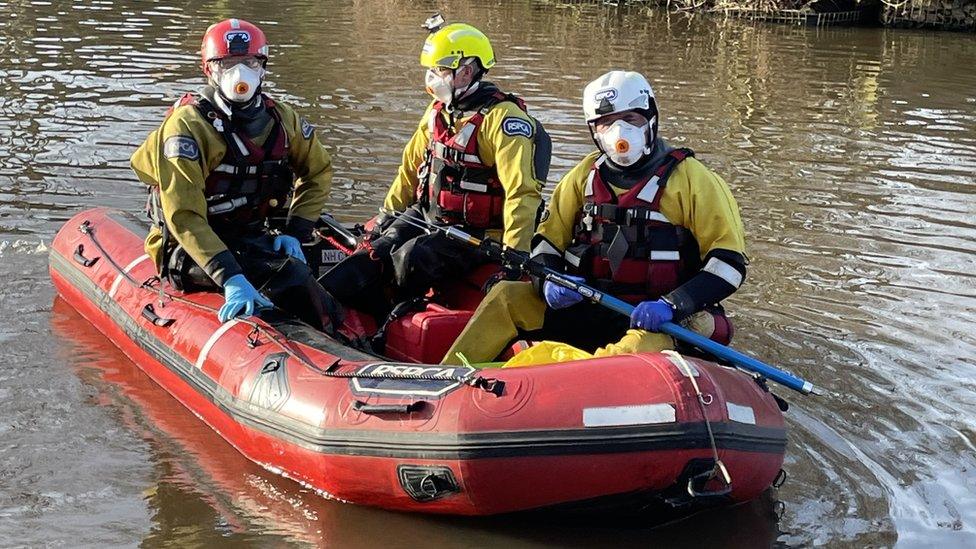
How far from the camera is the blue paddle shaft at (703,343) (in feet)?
14.7

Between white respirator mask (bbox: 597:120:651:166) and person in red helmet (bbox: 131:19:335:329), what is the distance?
5.03 feet

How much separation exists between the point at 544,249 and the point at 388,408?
1092mm

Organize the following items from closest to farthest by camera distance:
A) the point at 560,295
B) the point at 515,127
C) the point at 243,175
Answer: the point at 560,295
the point at 243,175
the point at 515,127

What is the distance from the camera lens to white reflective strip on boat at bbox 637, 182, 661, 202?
4801 millimetres

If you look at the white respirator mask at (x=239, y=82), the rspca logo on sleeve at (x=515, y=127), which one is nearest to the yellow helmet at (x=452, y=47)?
the rspca logo on sleeve at (x=515, y=127)

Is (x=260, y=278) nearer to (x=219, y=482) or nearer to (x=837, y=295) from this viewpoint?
(x=219, y=482)

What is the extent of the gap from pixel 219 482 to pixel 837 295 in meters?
3.79

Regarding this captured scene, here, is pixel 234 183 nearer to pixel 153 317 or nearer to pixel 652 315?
pixel 153 317

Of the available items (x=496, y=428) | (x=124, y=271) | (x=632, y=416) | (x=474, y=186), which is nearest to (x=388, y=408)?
(x=496, y=428)

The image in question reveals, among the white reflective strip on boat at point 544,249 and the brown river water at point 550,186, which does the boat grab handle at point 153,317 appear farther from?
the white reflective strip on boat at point 544,249

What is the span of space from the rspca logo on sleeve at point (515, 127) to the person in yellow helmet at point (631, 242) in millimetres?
622

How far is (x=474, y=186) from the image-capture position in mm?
5809

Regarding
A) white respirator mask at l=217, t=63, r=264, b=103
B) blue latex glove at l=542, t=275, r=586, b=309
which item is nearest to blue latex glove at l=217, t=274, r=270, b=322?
white respirator mask at l=217, t=63, r=264, b=103

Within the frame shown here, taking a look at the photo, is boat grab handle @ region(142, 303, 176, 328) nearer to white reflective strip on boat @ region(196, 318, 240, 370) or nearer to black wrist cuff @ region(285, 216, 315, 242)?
white reflective strip on boat @ region(196, 318, 240, 370)
